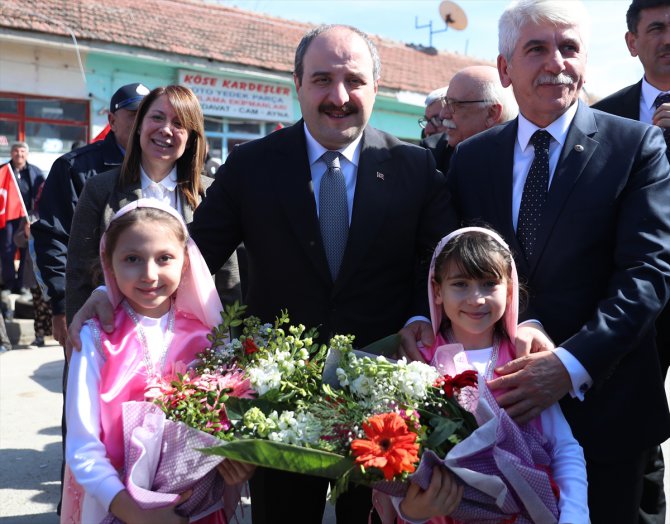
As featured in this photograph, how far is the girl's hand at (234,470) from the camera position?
2.40m

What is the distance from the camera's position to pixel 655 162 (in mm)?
2703

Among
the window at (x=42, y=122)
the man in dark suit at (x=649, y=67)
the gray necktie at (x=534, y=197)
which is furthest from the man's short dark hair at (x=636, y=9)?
the window at (x=42, y=122)

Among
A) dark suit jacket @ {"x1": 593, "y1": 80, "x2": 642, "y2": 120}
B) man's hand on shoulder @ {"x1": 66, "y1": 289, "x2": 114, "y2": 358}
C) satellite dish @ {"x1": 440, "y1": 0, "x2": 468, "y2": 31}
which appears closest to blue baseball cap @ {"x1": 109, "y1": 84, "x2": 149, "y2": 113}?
man's hand on shoulder @ {"x1": 66, "y1": 289, "x2": 114, "y2": 358}

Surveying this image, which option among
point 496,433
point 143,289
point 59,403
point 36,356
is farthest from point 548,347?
point 36,356

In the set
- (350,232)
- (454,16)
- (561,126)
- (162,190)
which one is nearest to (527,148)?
(561,126)

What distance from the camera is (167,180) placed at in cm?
421

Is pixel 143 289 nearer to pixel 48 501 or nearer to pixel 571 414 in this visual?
pixel 571 414

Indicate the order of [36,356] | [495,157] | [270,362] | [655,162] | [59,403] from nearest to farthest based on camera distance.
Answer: [270,362] < [655,162] < [495,157] < [59,403] < [36,356]

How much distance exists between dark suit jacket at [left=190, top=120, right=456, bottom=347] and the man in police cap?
5.18 ft

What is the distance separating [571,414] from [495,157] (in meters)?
1.03

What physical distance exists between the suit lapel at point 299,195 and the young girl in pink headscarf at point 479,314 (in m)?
0.48

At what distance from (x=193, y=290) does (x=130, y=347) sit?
0.33 metres

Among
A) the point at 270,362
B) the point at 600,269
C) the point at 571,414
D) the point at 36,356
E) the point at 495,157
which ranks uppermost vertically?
the point at 495,157

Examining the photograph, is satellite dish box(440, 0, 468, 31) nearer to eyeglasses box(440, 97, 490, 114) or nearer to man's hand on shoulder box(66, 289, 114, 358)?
eyeglasses box(440, 97, 490, 114)
